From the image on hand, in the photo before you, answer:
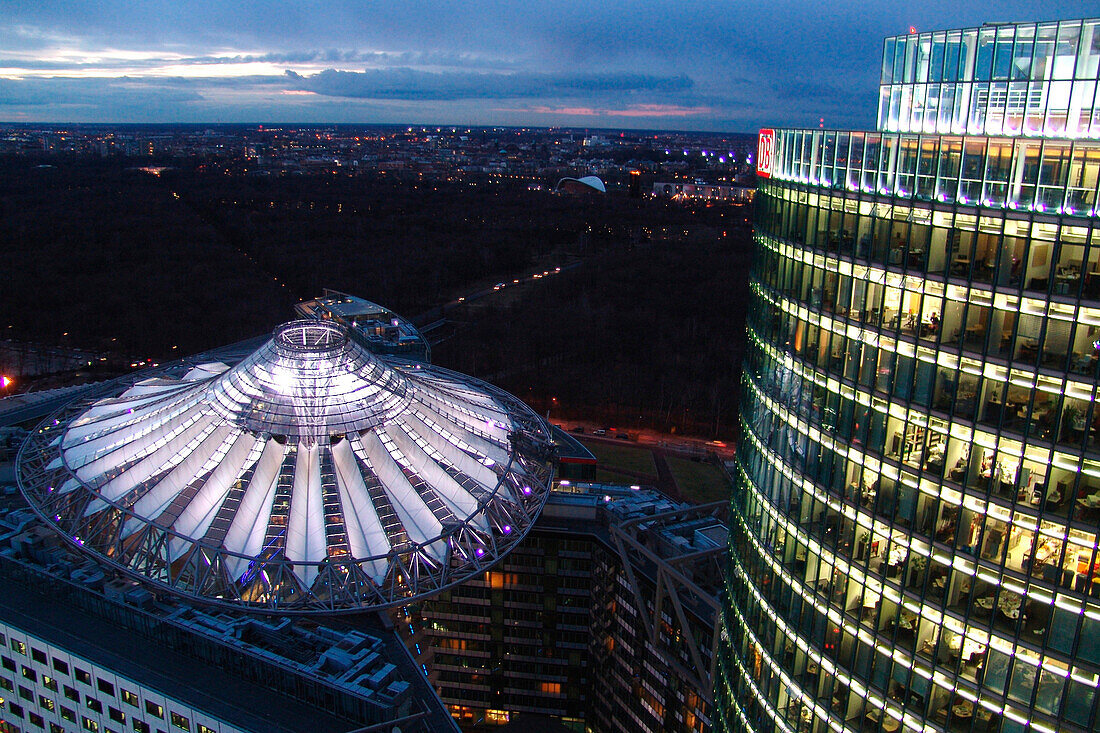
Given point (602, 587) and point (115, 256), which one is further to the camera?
point (115, 256)

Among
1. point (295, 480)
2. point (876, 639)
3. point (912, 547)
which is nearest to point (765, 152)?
point (912, 547)

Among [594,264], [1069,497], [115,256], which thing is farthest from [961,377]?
[115,256]

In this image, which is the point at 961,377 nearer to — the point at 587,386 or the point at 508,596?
the point at 508,596

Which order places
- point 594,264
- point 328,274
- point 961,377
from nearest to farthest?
1. point 961,377
2. point 328,274
3. point 594,264

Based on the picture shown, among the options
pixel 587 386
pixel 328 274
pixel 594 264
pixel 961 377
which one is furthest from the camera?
pixel 594 264

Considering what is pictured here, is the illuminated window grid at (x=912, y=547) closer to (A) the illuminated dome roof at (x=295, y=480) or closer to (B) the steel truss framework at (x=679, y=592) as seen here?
(B) the steel truss framework at (x=679, y=592)

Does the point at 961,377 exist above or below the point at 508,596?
above

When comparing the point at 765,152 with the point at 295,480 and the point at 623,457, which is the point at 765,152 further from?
the point at 623,457

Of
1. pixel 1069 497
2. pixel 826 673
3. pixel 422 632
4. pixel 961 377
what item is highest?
pixel 961 377
